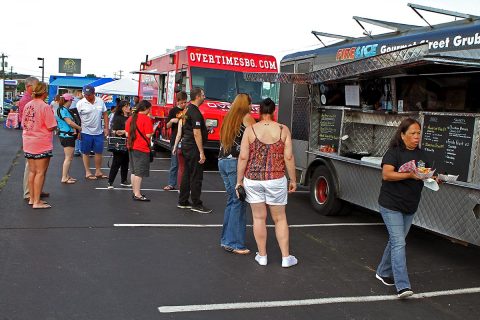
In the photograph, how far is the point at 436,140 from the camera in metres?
5.55

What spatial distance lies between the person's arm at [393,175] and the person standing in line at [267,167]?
94 cm

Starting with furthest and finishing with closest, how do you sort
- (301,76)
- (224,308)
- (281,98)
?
(281,98) → (301,76) → (224,308)

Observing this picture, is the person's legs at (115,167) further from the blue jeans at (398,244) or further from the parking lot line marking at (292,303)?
the blue jeans at (398,244)

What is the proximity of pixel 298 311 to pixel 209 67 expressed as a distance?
901cm

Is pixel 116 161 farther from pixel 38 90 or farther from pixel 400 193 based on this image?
pixel 400 193

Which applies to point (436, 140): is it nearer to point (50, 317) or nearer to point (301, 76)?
point (301, 76)

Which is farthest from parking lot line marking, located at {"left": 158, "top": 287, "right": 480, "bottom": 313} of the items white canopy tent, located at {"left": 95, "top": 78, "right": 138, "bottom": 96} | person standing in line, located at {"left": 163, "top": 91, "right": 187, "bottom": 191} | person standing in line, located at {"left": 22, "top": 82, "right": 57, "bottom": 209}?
white canopy tent, located at {"left": 95, "top": 78, "right": 138, "bottom": 96}

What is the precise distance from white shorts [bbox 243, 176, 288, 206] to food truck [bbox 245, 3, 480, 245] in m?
1.78

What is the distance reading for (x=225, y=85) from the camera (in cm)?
1230

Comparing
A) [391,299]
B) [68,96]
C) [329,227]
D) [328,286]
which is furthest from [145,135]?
[391,299]

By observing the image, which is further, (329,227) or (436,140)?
(329,227)

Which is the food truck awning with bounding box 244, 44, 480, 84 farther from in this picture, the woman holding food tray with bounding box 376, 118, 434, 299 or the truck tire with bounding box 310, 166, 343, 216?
the truck tire with bounding box 310, 166, 343, 216

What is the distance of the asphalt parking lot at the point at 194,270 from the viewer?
401 cm

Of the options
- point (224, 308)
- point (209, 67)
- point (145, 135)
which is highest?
point (209, 67)
